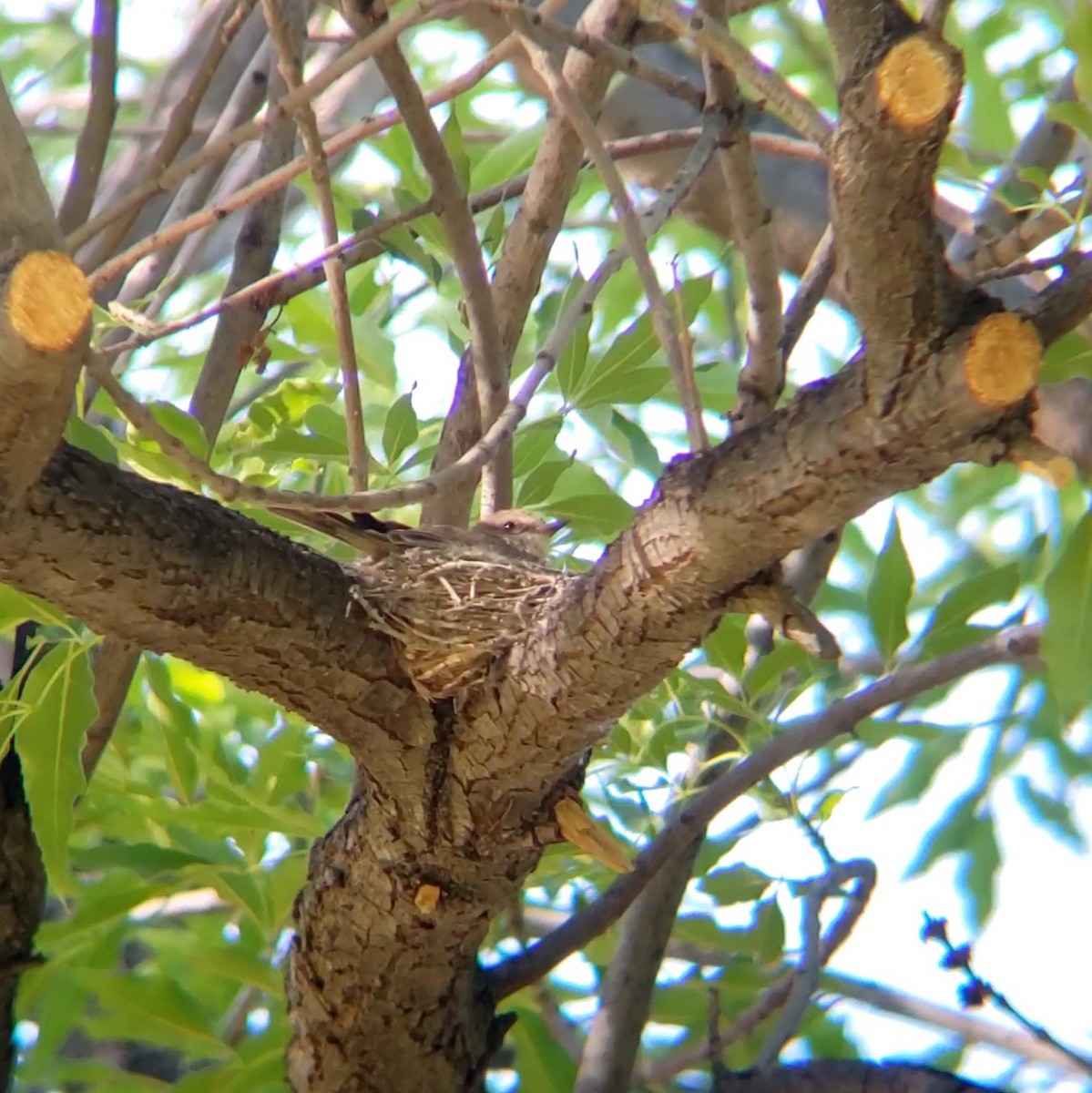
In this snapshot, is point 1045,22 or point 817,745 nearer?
point 817,745

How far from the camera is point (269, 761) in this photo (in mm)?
2600

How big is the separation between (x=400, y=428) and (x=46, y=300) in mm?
1114

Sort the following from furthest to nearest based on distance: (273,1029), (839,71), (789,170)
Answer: (789,170)
(273,1029)
(839,71)

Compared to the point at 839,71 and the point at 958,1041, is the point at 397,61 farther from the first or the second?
the point at 958,1041

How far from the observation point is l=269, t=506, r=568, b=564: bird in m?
2.42

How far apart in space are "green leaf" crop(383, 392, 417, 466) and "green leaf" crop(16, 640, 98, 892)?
1.94 feet

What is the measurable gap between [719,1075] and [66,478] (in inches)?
52.6

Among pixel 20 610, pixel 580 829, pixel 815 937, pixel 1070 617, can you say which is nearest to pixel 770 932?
pixel 815 937

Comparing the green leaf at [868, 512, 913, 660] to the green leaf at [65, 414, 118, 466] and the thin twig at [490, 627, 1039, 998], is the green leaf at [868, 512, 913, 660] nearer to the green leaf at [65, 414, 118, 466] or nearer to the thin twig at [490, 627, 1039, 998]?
the thin twig at [490, 627, 1039, 998]

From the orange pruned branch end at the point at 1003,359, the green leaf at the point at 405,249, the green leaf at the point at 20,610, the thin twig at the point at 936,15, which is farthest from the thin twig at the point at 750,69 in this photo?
the green leaf at the point at 20,610

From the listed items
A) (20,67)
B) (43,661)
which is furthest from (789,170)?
(20,67)

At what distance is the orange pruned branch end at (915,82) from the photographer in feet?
3.48

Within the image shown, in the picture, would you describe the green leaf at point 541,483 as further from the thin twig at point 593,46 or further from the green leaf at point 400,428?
the thin twig at point 593,46

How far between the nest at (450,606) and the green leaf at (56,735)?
388 mm
